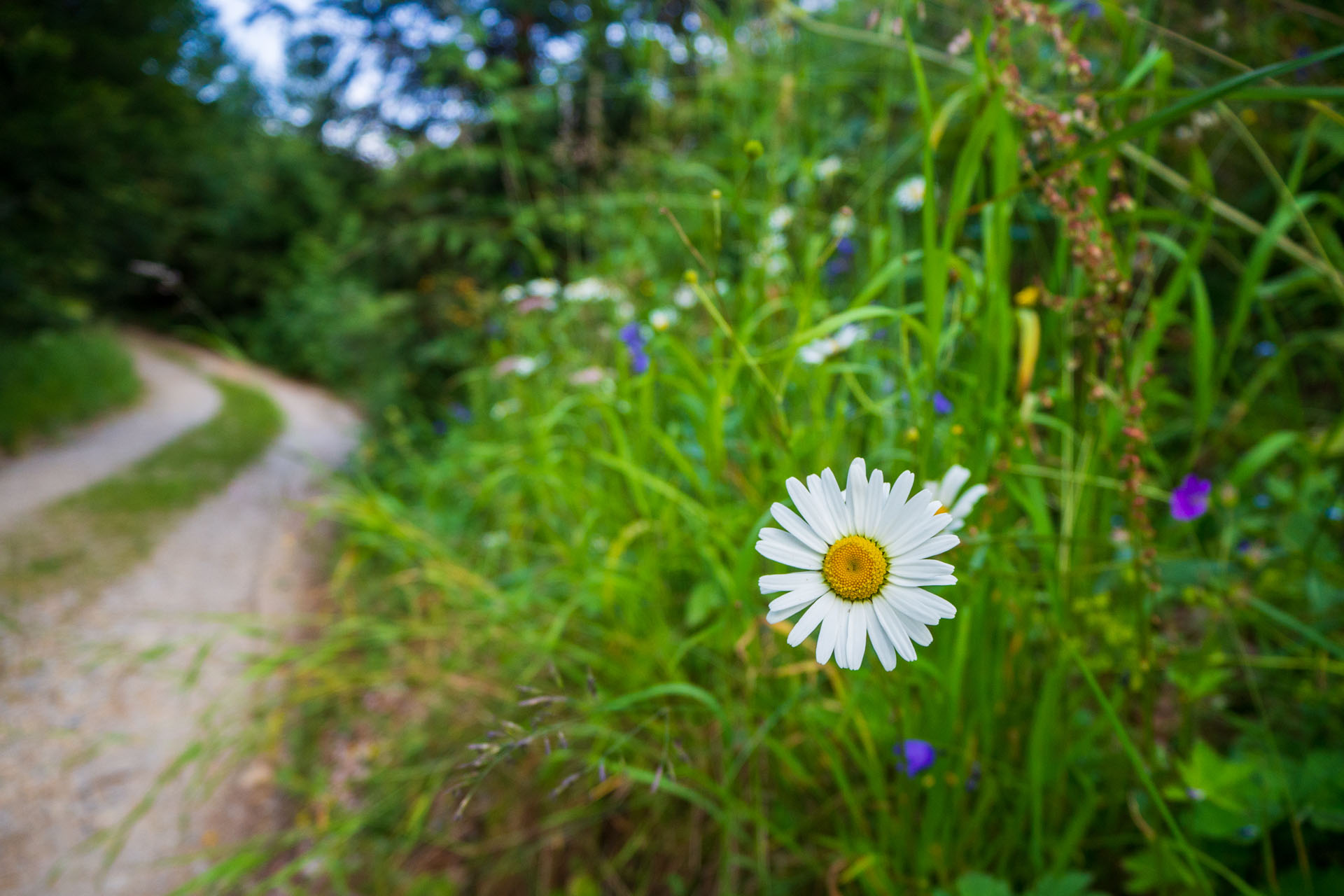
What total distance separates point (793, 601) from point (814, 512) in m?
0.06

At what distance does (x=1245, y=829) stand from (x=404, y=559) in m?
2.13

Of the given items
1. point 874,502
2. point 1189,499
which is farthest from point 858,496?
point 1189,499

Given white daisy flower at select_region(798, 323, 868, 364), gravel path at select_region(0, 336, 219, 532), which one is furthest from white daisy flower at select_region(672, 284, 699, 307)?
gravel path at select_region(0, 336, 219, 532)

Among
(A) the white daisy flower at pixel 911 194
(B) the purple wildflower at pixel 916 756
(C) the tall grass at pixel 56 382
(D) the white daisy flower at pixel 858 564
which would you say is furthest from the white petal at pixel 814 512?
(C) the tall grass at pixel 56 382

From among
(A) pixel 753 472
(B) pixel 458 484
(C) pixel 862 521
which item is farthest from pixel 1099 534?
(B) pixel 458 484

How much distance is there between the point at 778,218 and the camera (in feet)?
5.36

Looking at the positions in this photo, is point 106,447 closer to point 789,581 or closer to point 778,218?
point 778,218

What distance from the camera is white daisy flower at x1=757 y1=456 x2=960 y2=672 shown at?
1.34 ft

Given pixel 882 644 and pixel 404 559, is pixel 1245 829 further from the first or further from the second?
pixel 404 559

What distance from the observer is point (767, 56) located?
6.35 ft

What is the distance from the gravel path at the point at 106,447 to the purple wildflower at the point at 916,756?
4.40 metres

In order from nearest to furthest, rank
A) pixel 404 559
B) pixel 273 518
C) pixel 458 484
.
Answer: pixel 404 559 → pixel 458 484 → pixel 273 518

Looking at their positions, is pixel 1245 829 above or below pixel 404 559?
above

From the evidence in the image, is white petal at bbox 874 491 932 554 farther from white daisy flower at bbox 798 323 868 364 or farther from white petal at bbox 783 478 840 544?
white daisy flower at bbox 798 323 868 364
